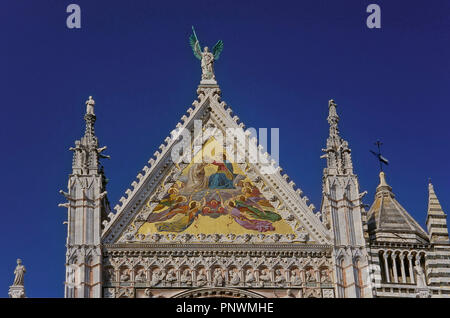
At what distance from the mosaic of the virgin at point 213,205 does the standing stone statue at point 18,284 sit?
9.55 feet

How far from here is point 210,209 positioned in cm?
2614

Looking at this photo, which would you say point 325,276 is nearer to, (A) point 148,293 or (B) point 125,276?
(A) point 148,293

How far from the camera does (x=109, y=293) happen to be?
24.7 meters

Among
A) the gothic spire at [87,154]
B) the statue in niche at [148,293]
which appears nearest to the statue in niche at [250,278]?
the statue in niche at [148,293]

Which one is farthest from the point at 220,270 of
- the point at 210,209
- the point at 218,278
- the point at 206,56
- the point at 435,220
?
the point at 206,56

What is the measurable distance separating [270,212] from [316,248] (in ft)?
4.91

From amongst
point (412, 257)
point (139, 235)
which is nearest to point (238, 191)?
point (139, 235)

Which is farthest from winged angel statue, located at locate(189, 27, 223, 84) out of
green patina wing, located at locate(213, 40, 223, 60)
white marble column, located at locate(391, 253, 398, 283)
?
white marble column, located at locate(391, 253, 398, 283)

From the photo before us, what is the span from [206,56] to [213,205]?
467cm

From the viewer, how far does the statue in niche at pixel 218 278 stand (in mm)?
24891

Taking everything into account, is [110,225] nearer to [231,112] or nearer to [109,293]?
[109,293]

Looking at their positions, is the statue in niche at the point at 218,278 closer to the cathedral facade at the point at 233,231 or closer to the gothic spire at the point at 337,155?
the cathedral facade at the point at 233,231

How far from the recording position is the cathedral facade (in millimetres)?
24953
